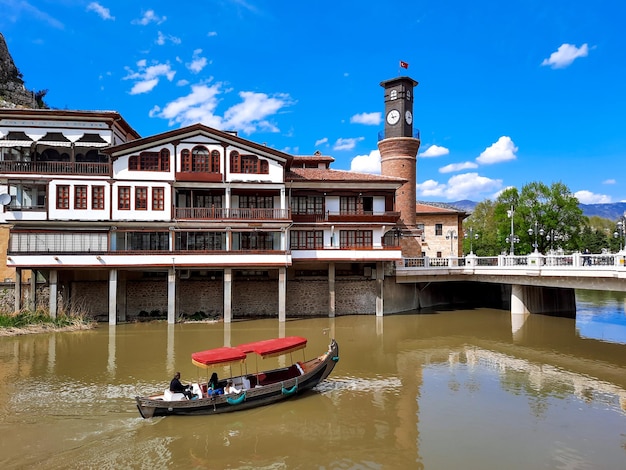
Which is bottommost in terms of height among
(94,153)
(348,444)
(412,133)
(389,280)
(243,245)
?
(348,444)

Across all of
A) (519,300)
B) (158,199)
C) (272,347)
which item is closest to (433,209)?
(519,300)

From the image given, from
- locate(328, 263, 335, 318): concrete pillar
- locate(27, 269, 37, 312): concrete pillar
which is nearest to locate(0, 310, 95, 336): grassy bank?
locate(27, 269, 37, 312): concrete pillar

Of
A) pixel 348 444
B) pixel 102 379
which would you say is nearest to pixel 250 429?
pixel 348 444

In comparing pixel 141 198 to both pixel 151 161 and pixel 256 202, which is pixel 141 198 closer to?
pixel 151 161

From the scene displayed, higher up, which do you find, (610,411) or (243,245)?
(243,245)

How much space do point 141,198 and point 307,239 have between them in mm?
11866

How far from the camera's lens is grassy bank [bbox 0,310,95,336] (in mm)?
28062

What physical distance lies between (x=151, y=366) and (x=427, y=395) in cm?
1190

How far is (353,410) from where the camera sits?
15.5 metres

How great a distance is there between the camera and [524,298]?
114 feet

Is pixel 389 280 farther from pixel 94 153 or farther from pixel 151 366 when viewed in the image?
pixel 94 153

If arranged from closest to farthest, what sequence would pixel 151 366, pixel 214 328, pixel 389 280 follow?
1. pixel 151 366
2. pixel 214 328
3. pixel 389 280

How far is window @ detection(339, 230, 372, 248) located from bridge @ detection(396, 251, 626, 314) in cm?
372

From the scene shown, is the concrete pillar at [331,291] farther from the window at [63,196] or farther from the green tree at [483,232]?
the green tree at [483,232]
